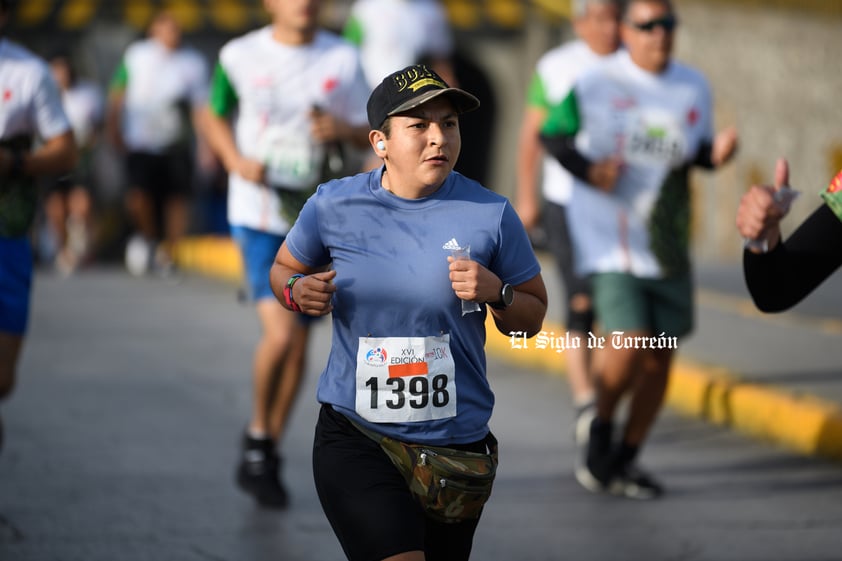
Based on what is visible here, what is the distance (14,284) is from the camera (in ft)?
19.9

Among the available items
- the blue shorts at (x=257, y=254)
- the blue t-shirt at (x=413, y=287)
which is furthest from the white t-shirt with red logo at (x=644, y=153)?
the blue t-shirt at (x=413, y=287)

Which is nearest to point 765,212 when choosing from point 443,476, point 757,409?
point 443,476

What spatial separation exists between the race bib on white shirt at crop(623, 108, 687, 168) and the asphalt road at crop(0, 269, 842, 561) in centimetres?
142

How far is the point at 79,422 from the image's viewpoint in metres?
8.27

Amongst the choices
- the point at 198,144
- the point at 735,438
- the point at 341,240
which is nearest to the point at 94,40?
the point at 198,144

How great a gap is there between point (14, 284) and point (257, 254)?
3.67 ft

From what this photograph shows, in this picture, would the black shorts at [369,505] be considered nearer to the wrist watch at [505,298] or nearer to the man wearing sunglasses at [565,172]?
the wrist watch at [505,298]

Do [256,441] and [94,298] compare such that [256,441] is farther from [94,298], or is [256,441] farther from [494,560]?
[94,298]

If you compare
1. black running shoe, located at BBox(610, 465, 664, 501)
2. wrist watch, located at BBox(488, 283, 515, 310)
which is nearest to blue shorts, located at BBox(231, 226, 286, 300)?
black running shoe, located at BBox(610, 465, 664, 501)

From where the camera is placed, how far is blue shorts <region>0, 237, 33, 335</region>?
606 centimetres

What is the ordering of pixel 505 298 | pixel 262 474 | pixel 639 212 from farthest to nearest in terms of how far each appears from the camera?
pixel 639 212
pixel 262 474
pixel 505 298

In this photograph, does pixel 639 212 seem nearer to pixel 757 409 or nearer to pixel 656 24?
pixel 656 24

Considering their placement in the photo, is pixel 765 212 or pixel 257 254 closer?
pixel 765 212

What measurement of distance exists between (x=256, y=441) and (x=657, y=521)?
5.31 ft
